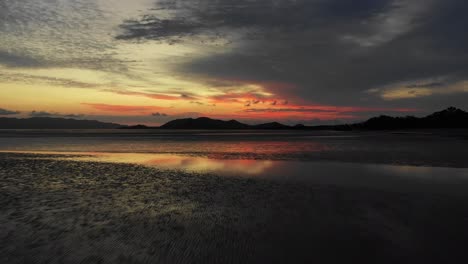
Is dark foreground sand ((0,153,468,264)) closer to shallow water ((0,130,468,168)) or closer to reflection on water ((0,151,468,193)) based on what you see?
reflection on water ((0,151,468,193))

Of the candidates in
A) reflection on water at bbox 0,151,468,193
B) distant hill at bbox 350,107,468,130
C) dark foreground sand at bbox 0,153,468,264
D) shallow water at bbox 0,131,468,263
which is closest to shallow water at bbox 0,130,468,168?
reflection on water at bbox 0,151,468,193

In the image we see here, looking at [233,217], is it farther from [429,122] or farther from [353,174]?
[429,122]

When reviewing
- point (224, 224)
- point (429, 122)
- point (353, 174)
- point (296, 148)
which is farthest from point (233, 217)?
point (429, 122)

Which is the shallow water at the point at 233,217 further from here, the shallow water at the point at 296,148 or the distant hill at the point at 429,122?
the distant hill at the point at 429,122

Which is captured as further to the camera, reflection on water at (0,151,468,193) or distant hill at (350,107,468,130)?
distant hill at (350,107,468,130)

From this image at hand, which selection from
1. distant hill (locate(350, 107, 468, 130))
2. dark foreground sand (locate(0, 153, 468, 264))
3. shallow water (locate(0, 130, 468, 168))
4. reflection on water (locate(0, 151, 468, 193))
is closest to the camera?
dark foreground sand (locate(0, 153, 468, 264))

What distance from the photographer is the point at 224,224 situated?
9312 millimetres

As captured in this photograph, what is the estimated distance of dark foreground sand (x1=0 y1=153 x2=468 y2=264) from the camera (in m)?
7.01

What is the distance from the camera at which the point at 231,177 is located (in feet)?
57.1

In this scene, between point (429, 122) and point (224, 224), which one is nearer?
point (224, 224)

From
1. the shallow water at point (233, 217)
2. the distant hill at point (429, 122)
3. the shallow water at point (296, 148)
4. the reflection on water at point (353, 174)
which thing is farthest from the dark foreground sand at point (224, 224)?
the distant hill at point (429, 122)

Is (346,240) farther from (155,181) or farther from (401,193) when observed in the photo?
(155,181)

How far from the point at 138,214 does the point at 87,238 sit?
231 centimetres

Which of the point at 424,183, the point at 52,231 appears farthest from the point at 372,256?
the point at 424,183
